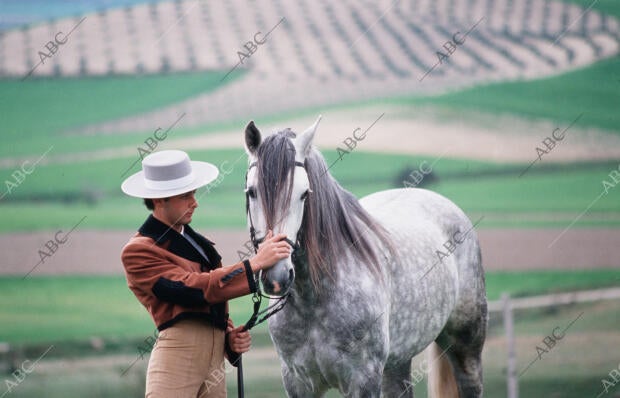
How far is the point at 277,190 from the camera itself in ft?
9.58

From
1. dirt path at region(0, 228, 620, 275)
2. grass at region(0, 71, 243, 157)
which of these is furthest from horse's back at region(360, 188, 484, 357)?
grass at region(0, 71, 243, 157)

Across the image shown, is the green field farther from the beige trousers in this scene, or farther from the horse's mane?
the beige trousers

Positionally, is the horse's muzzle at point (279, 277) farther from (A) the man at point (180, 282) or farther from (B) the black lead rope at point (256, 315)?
(B) the black lead rope at point (256, 315)

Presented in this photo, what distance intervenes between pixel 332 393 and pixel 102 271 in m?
4.04

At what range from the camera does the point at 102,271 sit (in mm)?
10094

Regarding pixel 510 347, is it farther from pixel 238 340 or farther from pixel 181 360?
pixel 181 360

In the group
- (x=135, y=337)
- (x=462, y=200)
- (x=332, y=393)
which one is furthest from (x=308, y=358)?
(x=462, y=200)

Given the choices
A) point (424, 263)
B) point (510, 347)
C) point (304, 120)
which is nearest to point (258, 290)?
point (424, 263)

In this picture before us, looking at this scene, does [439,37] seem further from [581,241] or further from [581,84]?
[581,241]

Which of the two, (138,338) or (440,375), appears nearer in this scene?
(440,375)

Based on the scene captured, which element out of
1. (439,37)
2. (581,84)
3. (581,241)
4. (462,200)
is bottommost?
(581,241)

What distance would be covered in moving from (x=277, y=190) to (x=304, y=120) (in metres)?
7.66

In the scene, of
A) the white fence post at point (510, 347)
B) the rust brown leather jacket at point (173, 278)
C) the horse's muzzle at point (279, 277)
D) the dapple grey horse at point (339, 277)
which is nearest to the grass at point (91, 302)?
the white fence post at point (510, 347)

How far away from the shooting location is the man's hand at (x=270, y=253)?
9.16ft
